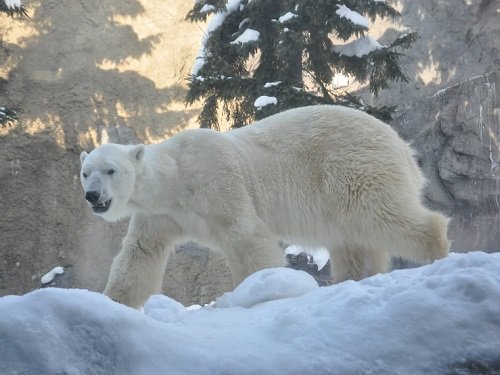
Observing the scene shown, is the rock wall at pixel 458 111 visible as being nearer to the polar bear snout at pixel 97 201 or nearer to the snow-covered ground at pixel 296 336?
the polar bear snout at pixel 97 201

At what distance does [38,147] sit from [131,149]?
23.5 ft

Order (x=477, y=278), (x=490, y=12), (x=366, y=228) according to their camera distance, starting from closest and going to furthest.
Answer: (x=477, y=278)
(x=366, y=228)
(x=490, y=12)

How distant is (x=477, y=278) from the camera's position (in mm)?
1633

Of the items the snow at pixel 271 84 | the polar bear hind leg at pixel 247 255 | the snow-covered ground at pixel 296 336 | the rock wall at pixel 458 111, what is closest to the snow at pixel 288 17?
the snow at pixel 271 84

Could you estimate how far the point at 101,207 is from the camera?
12.2ft

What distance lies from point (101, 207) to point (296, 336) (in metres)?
2.32

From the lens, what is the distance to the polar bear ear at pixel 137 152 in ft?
12.9

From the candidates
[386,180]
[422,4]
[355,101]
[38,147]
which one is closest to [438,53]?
[422,4]

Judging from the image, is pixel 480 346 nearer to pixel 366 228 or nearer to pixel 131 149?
pixel 366 228

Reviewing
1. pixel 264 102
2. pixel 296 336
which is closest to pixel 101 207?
pixel 296 336

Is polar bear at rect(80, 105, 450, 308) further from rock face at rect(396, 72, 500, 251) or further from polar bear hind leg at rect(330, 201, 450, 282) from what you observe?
rock face at rect(396, 72, 500, 251)

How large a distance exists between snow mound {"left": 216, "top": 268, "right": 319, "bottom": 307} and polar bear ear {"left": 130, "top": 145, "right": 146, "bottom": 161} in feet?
5.63

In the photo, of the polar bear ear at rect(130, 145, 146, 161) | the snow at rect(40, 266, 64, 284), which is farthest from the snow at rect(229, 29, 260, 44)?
the snow at rect(40, 266, 64, 284)

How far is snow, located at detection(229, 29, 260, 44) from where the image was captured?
7637 millimetres
